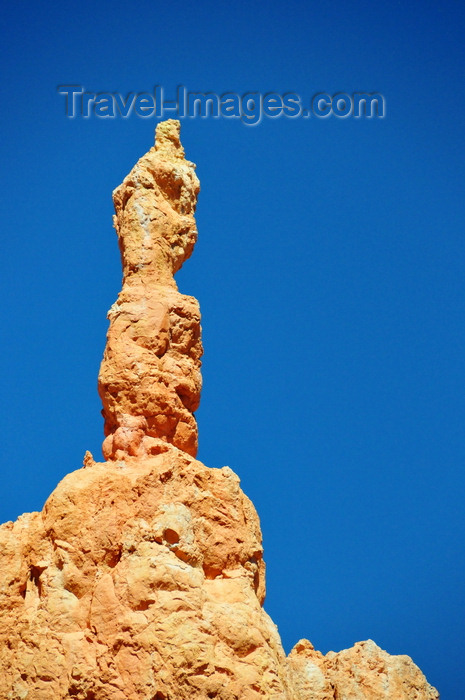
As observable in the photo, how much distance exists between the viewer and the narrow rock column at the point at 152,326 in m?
14.5

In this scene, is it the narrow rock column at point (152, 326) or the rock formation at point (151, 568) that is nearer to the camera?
the rock formation at point (151, 568)

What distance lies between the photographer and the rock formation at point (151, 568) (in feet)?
39.4

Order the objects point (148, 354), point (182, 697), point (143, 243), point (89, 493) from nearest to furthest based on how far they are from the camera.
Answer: point (182, 697) < point (89, 493) < point (148, 354) < point (143, 243)

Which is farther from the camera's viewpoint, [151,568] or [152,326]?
[152,326]

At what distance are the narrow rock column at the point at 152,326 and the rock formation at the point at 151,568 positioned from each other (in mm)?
23

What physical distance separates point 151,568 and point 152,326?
391 cm

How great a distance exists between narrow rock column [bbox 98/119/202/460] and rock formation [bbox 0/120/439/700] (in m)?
0.02

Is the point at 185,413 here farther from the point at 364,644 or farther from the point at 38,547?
the point at 364,644

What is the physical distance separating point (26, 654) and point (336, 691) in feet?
16.1

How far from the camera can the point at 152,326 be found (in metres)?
14.9

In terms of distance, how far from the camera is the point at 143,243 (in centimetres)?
1574

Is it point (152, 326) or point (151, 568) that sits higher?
point (152, 326)

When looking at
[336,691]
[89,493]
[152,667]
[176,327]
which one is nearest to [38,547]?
[89,493]

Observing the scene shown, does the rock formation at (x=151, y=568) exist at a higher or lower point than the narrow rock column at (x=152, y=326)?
lower
